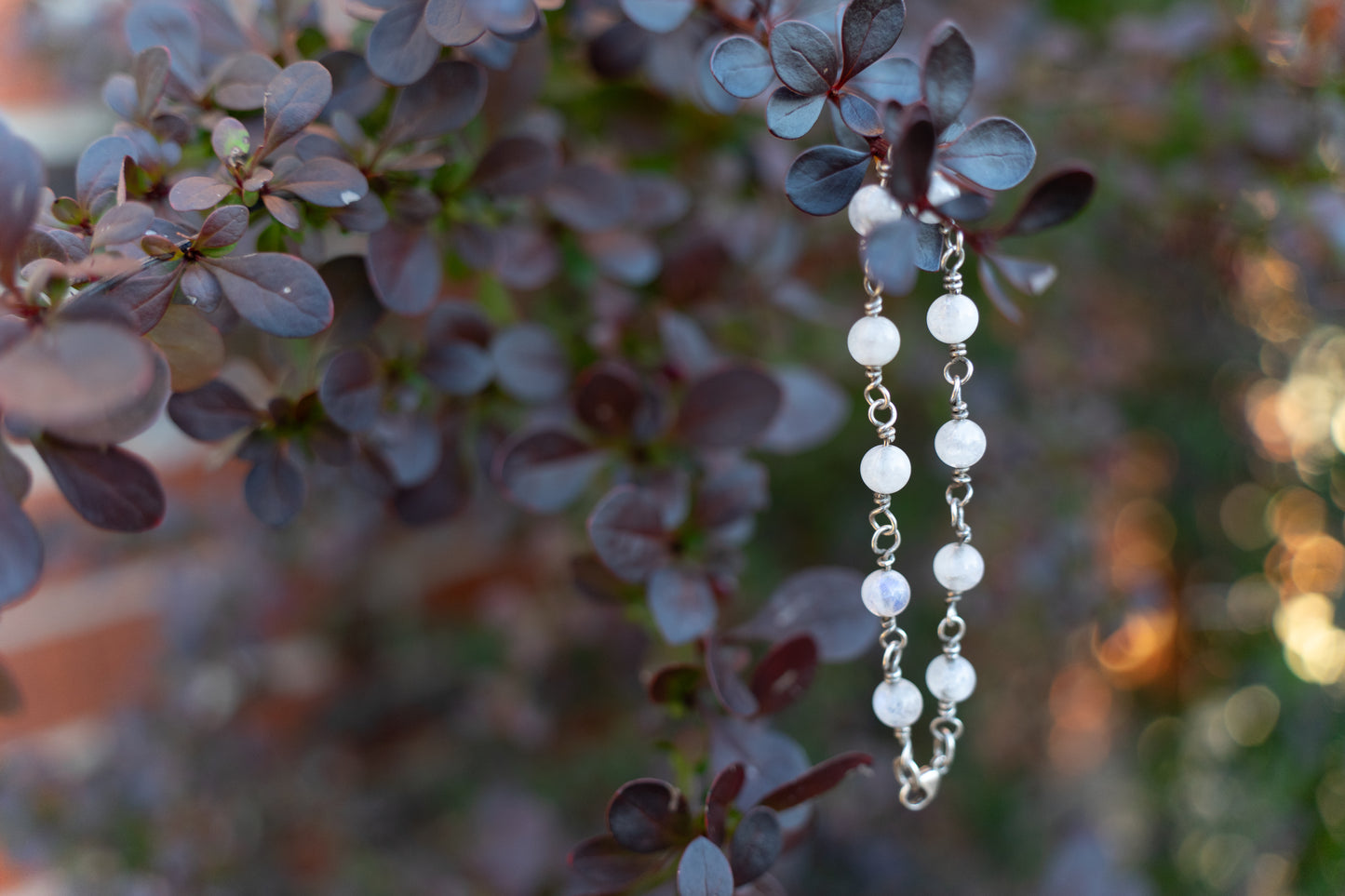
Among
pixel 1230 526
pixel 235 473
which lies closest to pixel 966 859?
pixel 1230 526

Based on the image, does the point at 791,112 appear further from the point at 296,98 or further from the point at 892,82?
the point at 296,98

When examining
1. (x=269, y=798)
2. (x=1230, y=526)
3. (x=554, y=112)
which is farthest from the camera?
(x=1230, y=526)

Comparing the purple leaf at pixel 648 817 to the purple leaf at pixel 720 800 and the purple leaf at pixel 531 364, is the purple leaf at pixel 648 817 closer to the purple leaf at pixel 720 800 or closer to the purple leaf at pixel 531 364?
the purple leaf at pixel 720 800

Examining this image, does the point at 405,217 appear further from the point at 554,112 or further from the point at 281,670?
Result: the point at 281,670

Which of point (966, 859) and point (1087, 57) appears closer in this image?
point (1087, 57)

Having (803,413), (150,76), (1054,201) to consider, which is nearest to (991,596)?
(803,413)

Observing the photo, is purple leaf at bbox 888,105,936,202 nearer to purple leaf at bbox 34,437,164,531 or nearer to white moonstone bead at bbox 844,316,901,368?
white moonstone bead at bbox 844,316,901,368

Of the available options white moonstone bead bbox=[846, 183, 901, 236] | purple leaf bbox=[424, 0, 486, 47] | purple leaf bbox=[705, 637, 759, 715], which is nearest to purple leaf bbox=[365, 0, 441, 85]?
purple leaf bbox=[424, 0, 486, 47]
